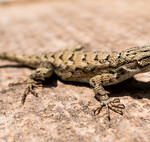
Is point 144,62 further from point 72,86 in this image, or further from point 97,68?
point 72,86

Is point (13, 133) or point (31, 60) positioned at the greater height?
point (31, 60)

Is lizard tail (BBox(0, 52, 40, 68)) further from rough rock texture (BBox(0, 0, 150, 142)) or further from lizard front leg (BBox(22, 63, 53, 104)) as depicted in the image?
lizard front leg (BBox(22, 63, 53, 104))

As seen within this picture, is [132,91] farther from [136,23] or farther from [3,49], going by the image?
[3,49]

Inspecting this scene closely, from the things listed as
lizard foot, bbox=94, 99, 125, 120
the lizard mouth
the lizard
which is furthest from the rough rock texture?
the lizard mouth

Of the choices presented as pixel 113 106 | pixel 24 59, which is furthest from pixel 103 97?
pixel 24 59

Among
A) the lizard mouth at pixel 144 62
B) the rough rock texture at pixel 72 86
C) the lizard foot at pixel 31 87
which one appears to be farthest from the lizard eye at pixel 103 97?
the lizard foot at pixel 31 87

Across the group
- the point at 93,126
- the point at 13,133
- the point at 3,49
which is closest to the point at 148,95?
the point at 93,126

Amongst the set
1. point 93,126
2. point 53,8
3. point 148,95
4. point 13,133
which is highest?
point 53,8
